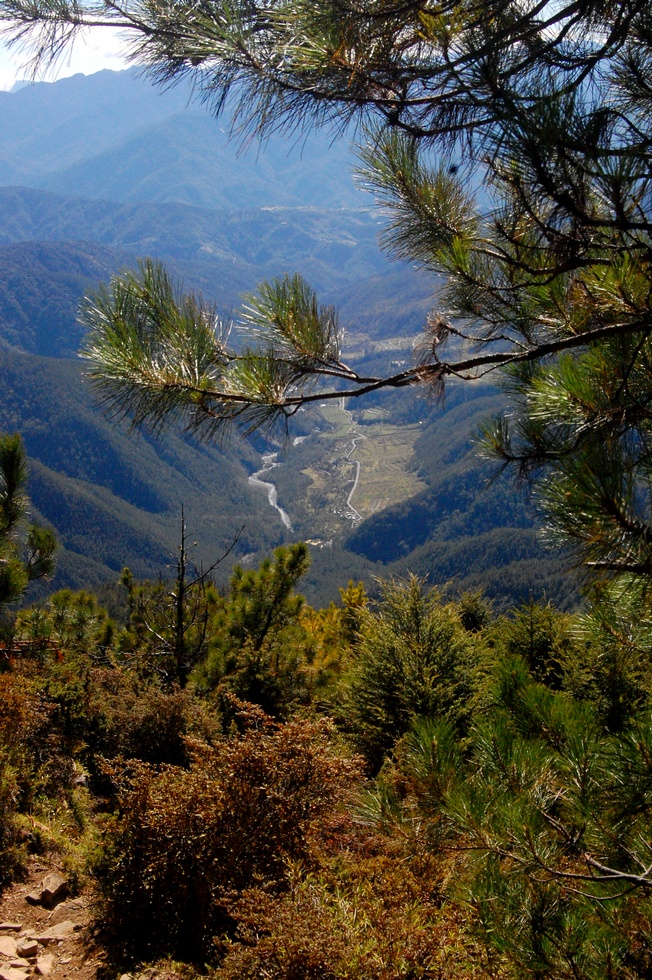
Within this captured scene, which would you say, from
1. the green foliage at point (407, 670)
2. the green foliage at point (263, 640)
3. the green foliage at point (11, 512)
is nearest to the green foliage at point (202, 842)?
the green foliage at point (407, 670)

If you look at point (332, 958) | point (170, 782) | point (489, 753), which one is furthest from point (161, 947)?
point (489, 753)

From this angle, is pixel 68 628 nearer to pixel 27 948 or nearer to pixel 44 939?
pixel 44 939

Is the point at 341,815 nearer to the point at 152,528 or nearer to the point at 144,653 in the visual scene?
the point at 144,653

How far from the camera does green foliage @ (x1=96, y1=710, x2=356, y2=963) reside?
3041mm

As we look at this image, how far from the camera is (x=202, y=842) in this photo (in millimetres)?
3100

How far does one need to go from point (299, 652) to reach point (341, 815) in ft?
13.7

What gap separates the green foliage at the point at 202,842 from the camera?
3.04 metres

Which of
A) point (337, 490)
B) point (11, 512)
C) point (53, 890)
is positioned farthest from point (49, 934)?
point (337, 490)

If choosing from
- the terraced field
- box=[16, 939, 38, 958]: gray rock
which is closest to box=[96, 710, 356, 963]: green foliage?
box=[16, 939, 38, 958]: gray rock

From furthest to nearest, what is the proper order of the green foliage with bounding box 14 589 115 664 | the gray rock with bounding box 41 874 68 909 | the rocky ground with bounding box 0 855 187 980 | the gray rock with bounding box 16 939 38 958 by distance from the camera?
the green foliage with bounding box 14 589 115 664 < the gray rock with bounding box 41 874 68 909 < the gray rock with bounding box 16 939 38 958 < the rocky ground with bounding box 0 855 187 980

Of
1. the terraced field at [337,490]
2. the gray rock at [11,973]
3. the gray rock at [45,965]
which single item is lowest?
the gray rock at [45,965]

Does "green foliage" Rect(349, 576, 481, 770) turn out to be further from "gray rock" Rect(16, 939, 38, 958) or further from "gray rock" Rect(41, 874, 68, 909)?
"gray rock" Rect(16, 939, 38, 958)

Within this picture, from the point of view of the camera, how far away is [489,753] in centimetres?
199

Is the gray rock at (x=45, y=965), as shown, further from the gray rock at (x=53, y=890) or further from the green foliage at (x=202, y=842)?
the gray rock at (x=53, y=890)
